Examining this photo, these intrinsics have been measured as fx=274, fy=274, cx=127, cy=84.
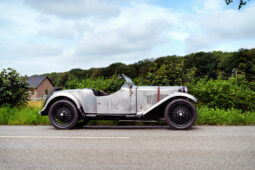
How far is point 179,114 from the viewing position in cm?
707

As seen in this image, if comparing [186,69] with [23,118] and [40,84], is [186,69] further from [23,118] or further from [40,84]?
[40,84]

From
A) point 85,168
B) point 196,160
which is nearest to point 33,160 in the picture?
point 85,168

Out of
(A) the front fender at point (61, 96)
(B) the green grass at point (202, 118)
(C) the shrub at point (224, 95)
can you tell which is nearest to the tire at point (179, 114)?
(B) the green grass at point (202, 118)

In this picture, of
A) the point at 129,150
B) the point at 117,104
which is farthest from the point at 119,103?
the point at 129,150

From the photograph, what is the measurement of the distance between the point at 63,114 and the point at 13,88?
4.27m

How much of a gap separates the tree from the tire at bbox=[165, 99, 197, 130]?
20.9ft

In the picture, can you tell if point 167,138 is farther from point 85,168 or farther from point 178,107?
point 85,168

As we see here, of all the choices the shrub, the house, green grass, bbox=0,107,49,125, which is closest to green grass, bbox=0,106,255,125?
green grass, bbox=0,107,49,125

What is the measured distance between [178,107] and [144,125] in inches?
60.9

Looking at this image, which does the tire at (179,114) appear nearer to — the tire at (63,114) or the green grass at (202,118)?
the green grass at (202,118)

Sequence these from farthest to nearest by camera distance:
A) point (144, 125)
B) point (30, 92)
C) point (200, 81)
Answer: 1. point (30, 92)
2. point (200, 81)
3. point (144, 125)

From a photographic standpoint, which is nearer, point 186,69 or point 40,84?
point 186,69

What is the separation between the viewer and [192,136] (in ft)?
19.8

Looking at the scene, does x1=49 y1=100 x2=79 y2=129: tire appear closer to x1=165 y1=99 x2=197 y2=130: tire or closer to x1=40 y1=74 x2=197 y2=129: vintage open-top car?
x1=40 y1=74 x2=197 y2=129: vintage open-top car
